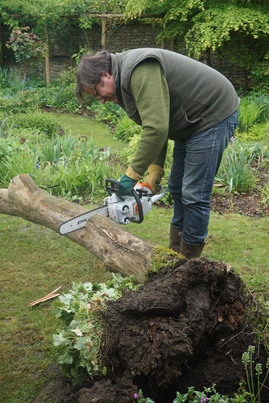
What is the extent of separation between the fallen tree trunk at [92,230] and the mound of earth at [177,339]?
1.47 feet

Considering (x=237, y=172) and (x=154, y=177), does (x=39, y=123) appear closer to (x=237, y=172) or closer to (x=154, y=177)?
(x=237, y=172)

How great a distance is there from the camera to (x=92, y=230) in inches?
118

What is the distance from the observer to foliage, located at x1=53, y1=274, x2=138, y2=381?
6.60ft

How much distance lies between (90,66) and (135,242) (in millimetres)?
1141

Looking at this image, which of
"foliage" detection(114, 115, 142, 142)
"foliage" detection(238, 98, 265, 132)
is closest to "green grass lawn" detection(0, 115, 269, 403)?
"foliage" detection(114, 115, 142, 142)

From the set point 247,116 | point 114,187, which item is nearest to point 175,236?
point 114,187

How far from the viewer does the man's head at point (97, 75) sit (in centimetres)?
272

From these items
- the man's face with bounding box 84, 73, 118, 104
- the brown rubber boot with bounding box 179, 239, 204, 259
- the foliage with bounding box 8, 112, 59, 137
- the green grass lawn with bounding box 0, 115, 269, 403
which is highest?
the man's face with bounding box 84, 73, 118, 104

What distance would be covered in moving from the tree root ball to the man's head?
1320mm

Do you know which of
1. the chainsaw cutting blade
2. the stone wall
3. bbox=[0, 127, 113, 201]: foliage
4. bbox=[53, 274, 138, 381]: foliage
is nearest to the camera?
bbox=[53, 274, 138, 381]: foliage

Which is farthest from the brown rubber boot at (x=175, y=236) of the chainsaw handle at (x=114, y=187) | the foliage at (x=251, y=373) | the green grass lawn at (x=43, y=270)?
the foliage at (x=251, y=373)

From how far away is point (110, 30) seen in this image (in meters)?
12.6

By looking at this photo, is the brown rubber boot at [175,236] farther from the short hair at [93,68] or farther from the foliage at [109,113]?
the foliage at [109,113]

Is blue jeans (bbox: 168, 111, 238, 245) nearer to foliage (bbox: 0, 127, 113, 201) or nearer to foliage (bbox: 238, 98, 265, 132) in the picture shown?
foliage (bbox: 0, 127, 113, 201)
